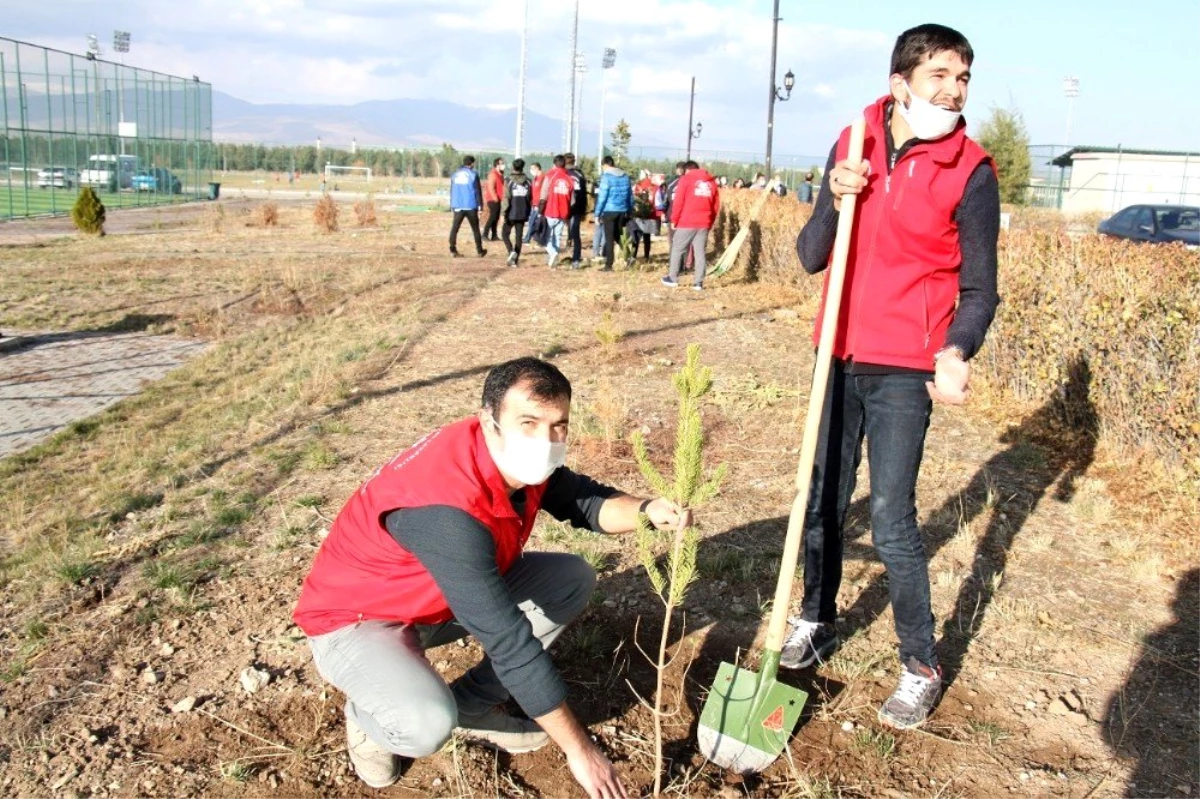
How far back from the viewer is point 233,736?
2.88m

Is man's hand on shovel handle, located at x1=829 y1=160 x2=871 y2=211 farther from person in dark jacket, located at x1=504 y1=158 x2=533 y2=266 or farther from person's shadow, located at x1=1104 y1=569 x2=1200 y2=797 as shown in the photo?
person in dark jacket, located at x1=504 y1=158 x2=533 y2=266

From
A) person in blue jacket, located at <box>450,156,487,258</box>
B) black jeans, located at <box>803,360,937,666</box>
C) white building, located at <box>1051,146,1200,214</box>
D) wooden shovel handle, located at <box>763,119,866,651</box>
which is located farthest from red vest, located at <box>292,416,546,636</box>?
white building, located at <box>1051,146,1200,214</box>

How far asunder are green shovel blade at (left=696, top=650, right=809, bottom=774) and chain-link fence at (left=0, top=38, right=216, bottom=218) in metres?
22.2

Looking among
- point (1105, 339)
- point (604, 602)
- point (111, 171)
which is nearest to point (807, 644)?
point (604, 602)

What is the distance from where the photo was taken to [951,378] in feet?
8.27

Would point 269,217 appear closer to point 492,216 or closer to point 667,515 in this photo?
point 492,216

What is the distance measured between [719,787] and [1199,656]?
6.56 feet

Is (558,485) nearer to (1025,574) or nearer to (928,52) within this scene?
(928,52)

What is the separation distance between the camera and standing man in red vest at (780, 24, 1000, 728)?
2576 mm

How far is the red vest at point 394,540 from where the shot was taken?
7.67ft

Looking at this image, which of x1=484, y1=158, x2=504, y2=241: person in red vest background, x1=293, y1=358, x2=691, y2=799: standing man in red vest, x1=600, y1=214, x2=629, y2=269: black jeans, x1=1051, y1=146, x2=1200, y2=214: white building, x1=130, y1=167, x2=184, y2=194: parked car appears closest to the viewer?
x1=293, y1=358, x2=691, y2=799: standing man in red vest

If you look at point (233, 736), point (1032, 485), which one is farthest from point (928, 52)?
point (1032, 485)

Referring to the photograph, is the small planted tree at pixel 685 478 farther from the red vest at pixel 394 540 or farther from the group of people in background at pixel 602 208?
the group of people in background at pixel 602 208

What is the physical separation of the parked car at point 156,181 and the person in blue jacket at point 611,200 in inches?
881
